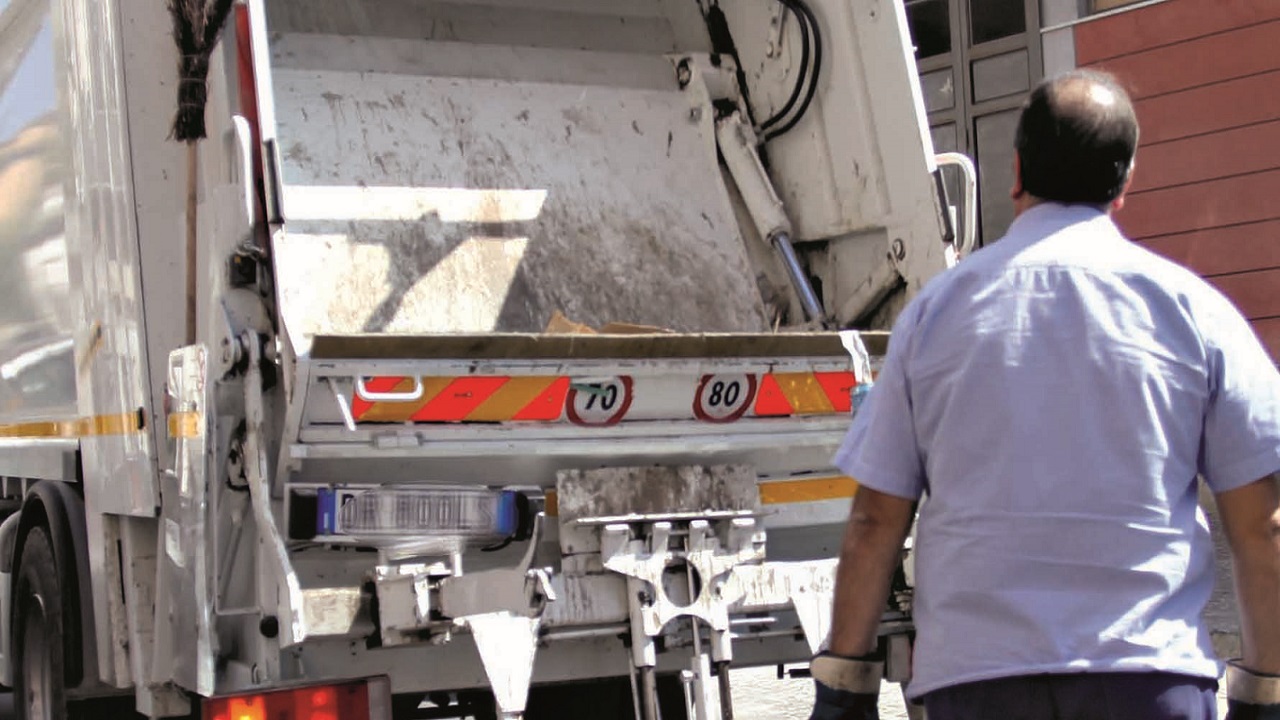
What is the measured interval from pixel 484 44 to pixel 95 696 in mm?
2075

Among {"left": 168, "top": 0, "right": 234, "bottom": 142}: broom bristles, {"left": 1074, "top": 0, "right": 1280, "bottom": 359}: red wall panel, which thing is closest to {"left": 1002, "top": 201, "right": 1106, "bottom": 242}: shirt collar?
{"left": 168, "top": 0, "right": 234, "bottom": 142}: broom bristles

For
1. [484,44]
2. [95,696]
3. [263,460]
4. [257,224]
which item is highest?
[484,44]

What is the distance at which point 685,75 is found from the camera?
201 inches

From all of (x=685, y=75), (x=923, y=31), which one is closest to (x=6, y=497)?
(x=685, y=75)

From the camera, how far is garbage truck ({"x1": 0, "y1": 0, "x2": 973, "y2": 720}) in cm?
376

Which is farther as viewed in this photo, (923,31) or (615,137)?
(923,31)

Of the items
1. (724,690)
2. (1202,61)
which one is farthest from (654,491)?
(1202,61)

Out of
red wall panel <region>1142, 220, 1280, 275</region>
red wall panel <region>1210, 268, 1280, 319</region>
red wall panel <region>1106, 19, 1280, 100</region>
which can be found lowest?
red wall panel <region>1210, 268, 1280, 319</region>

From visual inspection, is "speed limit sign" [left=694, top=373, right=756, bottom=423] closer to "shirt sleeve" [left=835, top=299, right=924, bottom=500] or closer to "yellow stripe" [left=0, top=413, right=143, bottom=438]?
"yellow stripe" [left=0, top=413, right=143, bottom=438]

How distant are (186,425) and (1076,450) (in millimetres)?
2271

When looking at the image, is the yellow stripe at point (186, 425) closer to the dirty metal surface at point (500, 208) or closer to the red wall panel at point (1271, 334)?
the dirty metal surface at point (500, 208)

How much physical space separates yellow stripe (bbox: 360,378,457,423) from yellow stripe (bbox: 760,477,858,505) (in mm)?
933

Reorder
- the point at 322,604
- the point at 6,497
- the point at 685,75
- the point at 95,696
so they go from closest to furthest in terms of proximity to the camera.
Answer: the point at 322,604
the point at 95,696
the point at 685,75
the point at 6,497

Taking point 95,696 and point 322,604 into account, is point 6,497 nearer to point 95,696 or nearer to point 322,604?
point 95,696
